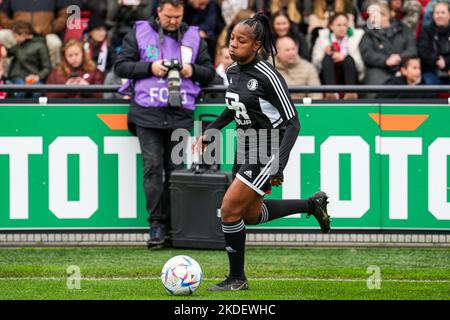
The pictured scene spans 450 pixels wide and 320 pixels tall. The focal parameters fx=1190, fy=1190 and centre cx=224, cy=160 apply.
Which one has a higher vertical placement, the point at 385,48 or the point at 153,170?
the point at 385,48

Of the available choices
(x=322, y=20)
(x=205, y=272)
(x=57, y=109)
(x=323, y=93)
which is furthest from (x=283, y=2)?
(x=205, y=272)

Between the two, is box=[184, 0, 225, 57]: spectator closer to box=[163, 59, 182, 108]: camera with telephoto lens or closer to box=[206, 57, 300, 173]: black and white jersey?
box=[163, 59, 182, 108]: camera with telephoto lens

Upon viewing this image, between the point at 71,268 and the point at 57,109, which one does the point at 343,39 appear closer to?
the point at 57,109

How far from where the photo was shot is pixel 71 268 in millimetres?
11516

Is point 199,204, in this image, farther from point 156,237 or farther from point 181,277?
point 181,277

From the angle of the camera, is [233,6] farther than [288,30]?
Yes

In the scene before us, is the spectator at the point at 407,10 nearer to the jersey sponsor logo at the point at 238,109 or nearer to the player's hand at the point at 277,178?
the jersey sponsor logo at the point at 238,109

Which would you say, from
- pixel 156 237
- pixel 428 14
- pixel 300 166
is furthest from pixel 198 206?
pixel 428 14

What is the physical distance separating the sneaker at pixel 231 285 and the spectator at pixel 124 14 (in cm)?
691

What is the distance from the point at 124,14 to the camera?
1644 centimetres

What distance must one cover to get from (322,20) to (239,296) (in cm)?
755

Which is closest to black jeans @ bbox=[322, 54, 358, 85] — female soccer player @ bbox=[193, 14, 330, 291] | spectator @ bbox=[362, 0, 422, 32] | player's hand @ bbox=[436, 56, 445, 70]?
player's hand @ bbox=[436, 56, 445, 70]

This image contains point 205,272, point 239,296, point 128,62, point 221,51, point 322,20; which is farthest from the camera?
point 322,20

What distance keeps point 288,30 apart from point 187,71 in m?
3.04
